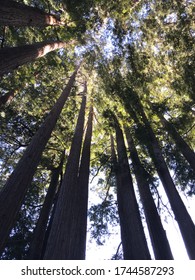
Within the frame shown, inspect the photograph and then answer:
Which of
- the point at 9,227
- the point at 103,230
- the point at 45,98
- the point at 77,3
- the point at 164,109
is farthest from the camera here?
the point at 45,98

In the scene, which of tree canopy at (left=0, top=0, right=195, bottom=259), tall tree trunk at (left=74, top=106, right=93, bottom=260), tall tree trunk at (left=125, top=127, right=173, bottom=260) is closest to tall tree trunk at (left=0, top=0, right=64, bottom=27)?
tree canopy at (left=0, top=0, right=195, bottom=259)

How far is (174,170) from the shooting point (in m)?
9.46

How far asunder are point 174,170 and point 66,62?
830 cm

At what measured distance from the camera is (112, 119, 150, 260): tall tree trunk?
5.36 metres

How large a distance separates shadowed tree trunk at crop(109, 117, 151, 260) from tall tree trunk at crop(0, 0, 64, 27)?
5.55 meters

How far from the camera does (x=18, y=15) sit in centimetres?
591

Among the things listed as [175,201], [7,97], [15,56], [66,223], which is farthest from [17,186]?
[7,97]

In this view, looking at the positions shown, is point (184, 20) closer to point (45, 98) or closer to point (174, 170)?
point (174, 170)

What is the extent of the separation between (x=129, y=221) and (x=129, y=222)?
30 millimetres

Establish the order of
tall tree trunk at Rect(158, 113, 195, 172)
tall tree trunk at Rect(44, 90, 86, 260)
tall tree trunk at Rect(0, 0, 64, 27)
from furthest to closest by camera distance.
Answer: tall tree trunk at Rect(158, 113, 195, 172), tall tree trunk at Rect(0, 0, 64, 27), tall tree trunk at Rect(44, 90, 86, 260)

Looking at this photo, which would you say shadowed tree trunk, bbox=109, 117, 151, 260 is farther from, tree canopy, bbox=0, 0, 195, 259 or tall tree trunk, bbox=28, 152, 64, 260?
tall tree trunk, bbox=28, 152, 64, 260

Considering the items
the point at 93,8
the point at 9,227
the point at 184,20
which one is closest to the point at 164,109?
the point at 184,20

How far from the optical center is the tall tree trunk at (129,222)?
536cm

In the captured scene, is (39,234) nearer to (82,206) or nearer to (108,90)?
(82,206)
